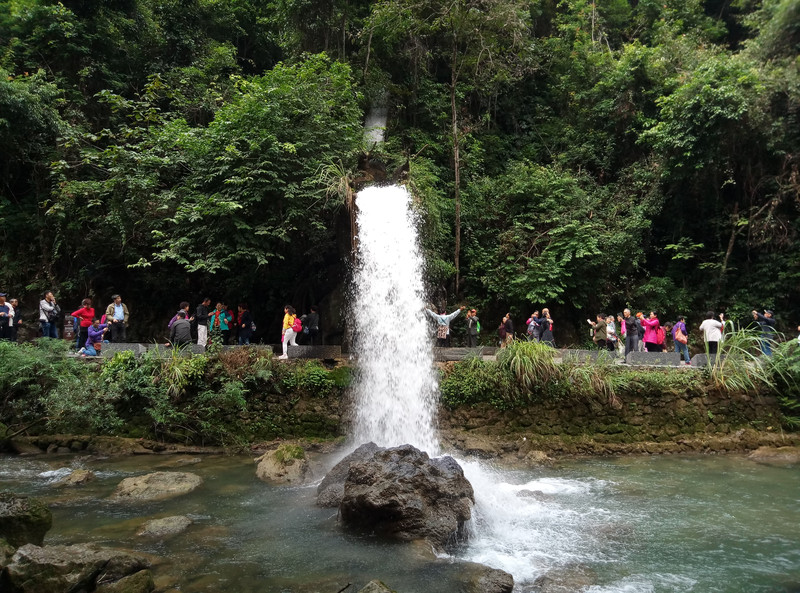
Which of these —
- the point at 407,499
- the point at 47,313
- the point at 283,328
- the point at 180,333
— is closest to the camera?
the point at 407,499

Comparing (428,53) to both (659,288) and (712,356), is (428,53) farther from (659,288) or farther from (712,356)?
(712,356)

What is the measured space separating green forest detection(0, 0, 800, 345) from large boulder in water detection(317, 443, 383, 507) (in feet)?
20.4

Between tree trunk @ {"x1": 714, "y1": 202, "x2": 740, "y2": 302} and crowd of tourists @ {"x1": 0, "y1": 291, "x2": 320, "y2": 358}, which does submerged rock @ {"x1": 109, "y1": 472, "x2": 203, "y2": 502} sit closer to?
crowd of tourists @ {"x1": 0, "y1": 291, "x2": 320, "y2": 358}

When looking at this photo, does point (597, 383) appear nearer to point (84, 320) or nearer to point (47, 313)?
point (84, 320)

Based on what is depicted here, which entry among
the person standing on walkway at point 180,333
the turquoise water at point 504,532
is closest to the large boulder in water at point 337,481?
the turquoise water at point 504,532

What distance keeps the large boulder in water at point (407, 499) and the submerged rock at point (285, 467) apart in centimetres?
231

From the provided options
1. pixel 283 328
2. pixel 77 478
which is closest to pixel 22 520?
pixel 77 478

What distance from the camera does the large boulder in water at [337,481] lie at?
277 inches

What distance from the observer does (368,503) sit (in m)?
5.90

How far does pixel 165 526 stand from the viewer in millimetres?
6156

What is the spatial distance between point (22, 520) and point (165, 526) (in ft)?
5.16

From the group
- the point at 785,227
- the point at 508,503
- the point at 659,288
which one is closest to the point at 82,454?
the point at 508,503

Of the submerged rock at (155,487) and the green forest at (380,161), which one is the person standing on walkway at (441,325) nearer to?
the green forest at (380,161)

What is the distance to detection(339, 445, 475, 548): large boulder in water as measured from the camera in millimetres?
5840
